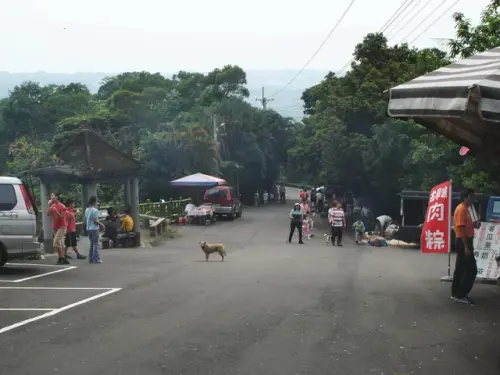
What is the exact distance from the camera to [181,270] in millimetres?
16953

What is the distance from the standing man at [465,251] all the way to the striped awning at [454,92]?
300 cm

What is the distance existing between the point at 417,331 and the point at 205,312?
9.86 ft

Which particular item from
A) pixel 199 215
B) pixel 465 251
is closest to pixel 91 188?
pixel 465 251

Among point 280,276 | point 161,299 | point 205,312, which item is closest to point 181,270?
point 280,276

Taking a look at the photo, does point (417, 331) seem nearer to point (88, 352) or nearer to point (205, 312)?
point (205, 312)

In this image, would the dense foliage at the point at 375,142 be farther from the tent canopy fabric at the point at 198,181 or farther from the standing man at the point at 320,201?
the tent canopy fabric at the point at 198,181

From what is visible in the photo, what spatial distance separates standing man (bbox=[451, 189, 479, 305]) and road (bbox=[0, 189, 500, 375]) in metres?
0.29

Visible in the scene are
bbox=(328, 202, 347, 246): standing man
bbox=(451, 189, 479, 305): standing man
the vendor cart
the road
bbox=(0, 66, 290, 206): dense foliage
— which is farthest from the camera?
bbox=(0, 66, 290, 206): dense foliage

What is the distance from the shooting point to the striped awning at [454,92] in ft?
22.9

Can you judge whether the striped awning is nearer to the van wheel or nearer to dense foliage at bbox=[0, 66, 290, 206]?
the van wheel

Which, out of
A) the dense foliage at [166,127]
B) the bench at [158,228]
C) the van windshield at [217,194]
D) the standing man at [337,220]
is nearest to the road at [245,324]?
the standing man at [337,220]

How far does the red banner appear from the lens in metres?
14.5

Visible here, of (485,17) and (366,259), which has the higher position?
(485,17)

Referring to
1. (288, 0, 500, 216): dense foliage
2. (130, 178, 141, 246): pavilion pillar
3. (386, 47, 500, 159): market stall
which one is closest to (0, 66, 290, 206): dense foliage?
(288, 0, 500, 216): dense foliage
